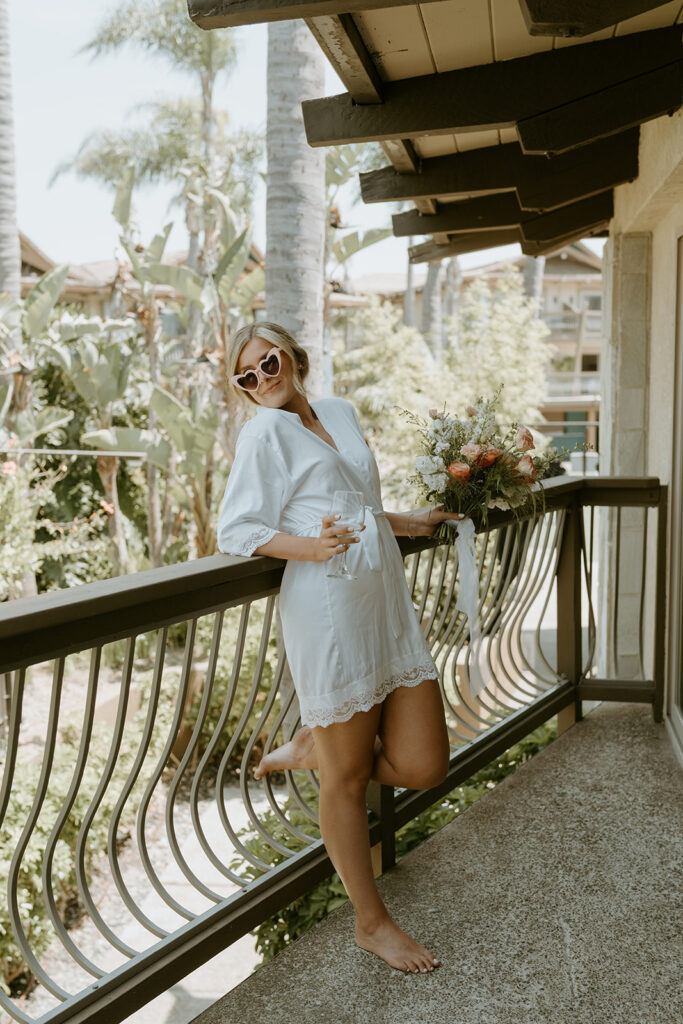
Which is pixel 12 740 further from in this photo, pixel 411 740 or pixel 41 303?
pixel 41 303

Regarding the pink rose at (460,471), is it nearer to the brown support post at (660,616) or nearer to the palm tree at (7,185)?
the brown support post at (660,616)

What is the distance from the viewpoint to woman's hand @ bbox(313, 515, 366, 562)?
2.44m

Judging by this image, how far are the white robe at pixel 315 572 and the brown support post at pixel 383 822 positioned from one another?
78 cm

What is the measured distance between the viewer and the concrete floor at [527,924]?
8.55 ft

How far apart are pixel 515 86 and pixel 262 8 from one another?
1729 millimetres

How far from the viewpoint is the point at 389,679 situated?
270cm

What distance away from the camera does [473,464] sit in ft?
10.5

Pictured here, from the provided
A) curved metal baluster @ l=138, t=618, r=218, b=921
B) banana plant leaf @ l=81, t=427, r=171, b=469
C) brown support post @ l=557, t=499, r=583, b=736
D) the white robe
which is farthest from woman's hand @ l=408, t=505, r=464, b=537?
banana plant leaf @ l=81, t=427, r=171, b=469

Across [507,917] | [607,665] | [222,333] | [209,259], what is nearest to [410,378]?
[209,259]

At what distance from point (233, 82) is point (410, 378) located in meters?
13.6

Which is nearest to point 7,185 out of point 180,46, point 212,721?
point 212,721

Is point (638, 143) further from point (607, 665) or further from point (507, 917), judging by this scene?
point (507, 917)

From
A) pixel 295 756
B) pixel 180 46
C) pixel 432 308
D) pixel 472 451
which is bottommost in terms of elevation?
pixel 295 756

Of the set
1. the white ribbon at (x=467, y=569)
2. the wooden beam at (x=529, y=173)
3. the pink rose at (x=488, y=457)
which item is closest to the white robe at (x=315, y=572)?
the white ribbon at (x=467, y=569)
